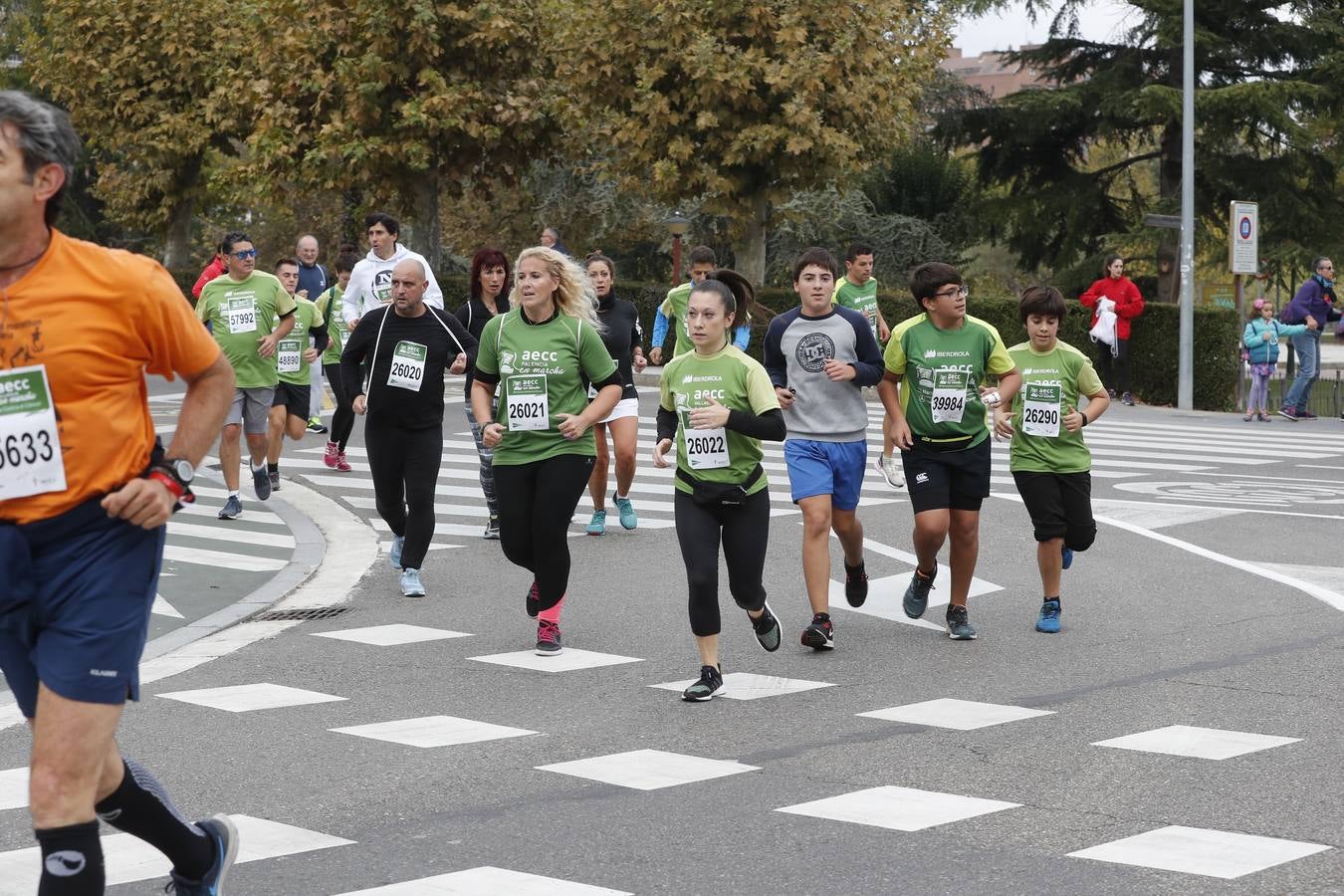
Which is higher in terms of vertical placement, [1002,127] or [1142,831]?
[1002,127]

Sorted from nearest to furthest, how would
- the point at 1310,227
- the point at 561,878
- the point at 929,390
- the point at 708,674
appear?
1. the point at 561,878
2. the point at 708,674
3. the point at 929,390
4. the point at 1310,227

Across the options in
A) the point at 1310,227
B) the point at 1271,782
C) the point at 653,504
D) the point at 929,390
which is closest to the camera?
the point at 1271,782

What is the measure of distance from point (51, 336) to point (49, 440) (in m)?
0.21

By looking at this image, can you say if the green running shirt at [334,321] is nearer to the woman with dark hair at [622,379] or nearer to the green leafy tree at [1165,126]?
the woman with dark hair at [622,379]

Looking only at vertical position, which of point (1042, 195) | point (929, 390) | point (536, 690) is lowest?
point (536, 690)

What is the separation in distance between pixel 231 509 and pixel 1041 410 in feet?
21.9

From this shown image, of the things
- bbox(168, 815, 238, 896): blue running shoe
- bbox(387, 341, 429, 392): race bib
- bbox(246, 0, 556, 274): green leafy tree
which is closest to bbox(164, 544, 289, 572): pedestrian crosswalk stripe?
bbox(387, 341, 429, 392): race bib

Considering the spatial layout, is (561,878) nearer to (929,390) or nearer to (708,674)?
(708,674)

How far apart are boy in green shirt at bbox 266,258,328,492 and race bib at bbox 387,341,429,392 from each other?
185 inches

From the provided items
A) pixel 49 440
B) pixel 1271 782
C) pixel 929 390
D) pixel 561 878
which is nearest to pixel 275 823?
pixel 561 878

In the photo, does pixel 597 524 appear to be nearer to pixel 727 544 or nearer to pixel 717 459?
pixel 727 544

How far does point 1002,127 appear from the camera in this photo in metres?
39.0

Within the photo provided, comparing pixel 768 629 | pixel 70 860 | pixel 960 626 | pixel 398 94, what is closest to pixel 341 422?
pixel 960 626

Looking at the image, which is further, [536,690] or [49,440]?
[536,690]
